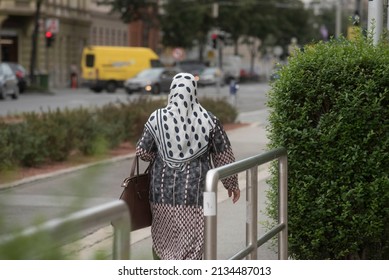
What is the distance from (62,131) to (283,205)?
11.4 m

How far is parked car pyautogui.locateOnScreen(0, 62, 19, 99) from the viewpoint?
44.0 m

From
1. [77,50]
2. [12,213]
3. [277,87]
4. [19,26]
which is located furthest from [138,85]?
[12,213]

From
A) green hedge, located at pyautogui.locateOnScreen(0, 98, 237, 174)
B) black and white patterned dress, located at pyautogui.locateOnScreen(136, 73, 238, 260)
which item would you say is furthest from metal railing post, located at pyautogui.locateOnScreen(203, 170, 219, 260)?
green hedge, located at pyautogui.locateOnScreen(0, 98, 237, 174)

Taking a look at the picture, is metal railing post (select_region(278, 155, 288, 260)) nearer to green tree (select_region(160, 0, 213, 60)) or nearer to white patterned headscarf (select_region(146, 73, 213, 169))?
white patterned headscarf (select_region(146, 73, 213, 169))

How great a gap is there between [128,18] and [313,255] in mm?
75037

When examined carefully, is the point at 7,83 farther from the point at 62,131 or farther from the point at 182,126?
the point at 182,126

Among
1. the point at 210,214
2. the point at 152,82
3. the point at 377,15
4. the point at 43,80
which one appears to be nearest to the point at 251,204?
the point at 210,214

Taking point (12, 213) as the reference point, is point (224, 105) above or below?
below

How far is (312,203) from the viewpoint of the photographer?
7.05 metres

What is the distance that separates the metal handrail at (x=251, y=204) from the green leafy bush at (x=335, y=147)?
0.16 m

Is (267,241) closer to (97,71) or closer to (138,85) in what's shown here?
(138,85)

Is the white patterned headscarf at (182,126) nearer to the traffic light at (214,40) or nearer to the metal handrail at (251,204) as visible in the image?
the metal handrail at (251,204)

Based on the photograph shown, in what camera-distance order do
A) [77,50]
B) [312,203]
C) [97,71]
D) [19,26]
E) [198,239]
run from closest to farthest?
[198,239] → [312,203] → [97,71] → [19,26] → [77,50]
